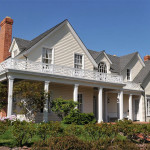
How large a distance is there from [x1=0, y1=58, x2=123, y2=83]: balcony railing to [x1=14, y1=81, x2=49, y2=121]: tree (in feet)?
4.89

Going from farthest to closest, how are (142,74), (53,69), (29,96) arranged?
(142,74), (53,69), (29,96)

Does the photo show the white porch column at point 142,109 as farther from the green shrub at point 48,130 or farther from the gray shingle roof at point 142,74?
the green shrub at point 48,130

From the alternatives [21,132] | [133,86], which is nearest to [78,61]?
[133,86]

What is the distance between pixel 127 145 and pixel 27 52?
1317 cm

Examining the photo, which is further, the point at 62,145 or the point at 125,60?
the point at 125,60

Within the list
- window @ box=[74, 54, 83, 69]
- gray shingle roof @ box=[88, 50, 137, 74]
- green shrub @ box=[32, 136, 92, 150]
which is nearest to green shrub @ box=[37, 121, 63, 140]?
green shrub @ box=[32, 136, 92, 150]

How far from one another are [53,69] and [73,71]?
2.03 m

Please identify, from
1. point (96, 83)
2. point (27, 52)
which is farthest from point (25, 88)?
point (96, 83)

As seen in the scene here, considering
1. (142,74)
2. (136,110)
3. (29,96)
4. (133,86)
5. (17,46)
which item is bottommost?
(136,110)

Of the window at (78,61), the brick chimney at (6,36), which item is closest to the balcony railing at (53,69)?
the window at (78,61)

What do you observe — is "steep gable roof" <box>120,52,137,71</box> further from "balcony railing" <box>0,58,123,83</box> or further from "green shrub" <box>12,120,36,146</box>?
"green shrub" <box>12,120,36,146</box>

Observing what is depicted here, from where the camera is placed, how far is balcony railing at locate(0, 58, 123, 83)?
1667 centimetres

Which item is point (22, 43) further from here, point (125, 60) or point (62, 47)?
point (125, 60)

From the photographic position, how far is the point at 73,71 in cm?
1983
